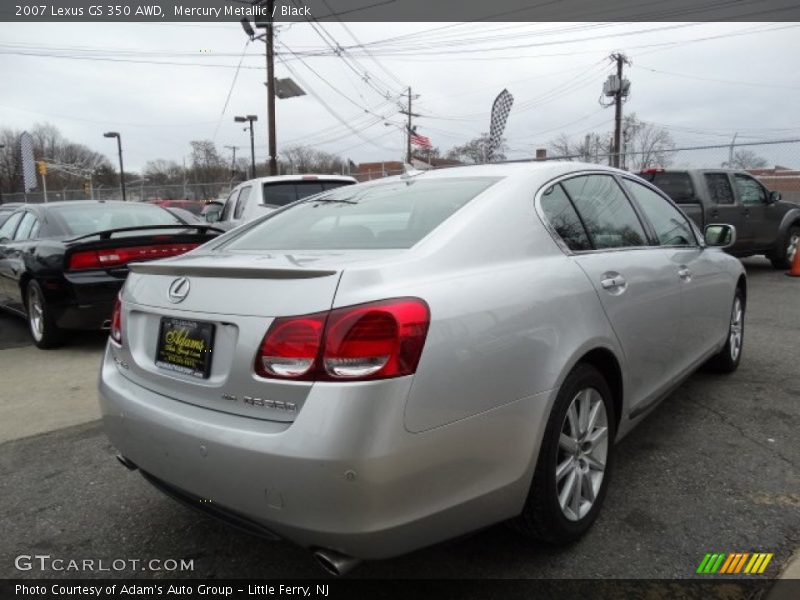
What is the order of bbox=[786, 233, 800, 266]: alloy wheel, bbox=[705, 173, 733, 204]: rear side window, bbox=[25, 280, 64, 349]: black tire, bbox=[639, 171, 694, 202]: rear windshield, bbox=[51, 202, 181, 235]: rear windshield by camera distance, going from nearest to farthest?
1. bbox=[25, 280, 64, 349]: black tire
2. bbox=[51, 202, 181, 235]: rear windshield
3. bbox=[639, 171, 694, 202]: rear windshield
4. bbox=[705, 173, 733, 204]: rear side window
5. bbox=[786, 233, 800, 266]: alloy wheel

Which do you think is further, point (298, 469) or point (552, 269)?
point (552, 269)

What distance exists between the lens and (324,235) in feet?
8.82

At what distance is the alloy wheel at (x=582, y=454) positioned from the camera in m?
2.38

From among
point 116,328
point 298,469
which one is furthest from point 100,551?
point 298,469

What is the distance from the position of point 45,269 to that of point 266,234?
12.6ft

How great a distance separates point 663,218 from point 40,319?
5785mm

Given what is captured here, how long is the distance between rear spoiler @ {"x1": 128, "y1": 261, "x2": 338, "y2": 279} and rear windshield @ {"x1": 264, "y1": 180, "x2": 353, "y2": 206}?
6.15 meters

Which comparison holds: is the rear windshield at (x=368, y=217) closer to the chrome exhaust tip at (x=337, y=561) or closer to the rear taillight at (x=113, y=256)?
the chrome exhaust tip at (x=337, y=561)

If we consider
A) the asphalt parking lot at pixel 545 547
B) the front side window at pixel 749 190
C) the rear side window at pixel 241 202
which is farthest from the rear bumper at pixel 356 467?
the front side window at pixel 749 190

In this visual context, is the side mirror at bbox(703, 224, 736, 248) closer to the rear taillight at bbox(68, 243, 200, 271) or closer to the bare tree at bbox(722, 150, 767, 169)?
the rear taillight at bbox(68, 243, 200, 271)

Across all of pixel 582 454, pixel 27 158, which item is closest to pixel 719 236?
pixel 582 454

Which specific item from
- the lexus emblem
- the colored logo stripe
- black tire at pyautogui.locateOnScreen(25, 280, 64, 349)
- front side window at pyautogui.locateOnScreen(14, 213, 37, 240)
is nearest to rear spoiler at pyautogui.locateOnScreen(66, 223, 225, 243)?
black tire at pyautogui.locateOnScreen(25, 280, 64, 349)

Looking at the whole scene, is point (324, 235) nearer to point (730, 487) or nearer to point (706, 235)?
point (730, 487)

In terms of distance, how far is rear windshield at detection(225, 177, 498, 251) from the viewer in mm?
2459
